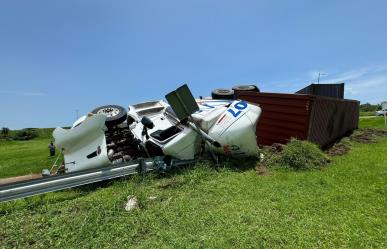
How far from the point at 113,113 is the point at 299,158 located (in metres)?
4.91

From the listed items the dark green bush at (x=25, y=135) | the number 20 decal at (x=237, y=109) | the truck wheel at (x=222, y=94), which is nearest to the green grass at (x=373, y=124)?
the truck wheel at (x=222, y=94)

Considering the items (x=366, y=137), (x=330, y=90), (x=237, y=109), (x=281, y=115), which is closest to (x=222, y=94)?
(x=281, y=115)

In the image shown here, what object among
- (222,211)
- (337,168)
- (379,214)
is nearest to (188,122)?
(222,211)

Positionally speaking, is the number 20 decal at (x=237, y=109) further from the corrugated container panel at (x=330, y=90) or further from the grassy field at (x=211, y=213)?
the corrugated container panel at (x=330, y=90)

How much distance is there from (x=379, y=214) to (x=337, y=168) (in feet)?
9.76

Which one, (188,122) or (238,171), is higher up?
(188,122)

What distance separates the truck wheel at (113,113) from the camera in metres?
7.80

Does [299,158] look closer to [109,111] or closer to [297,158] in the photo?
[297,158]

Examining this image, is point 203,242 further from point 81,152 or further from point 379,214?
point 81,152

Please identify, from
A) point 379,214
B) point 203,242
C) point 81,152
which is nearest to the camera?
point 203,242

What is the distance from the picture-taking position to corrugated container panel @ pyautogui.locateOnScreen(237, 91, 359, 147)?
949cm

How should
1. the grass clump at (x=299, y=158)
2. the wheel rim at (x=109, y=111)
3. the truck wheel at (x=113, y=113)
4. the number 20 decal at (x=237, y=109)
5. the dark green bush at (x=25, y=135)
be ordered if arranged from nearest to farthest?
the grass clump at (x=299, y=158), the number 20 decal at (x=237, y=109), the truck wheel at (x=113, y=113), the wheel rim at (x=109, y=111), the dark green bush at (x=25, y=135)

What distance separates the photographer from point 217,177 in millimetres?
6574

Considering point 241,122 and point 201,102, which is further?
point 201,102
